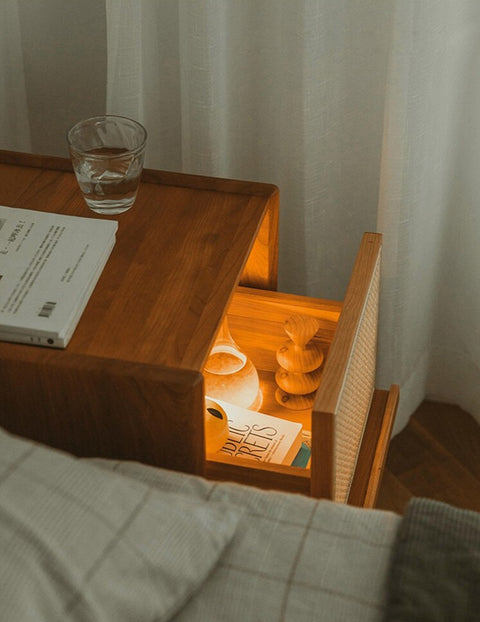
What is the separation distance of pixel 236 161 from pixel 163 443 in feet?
1.89

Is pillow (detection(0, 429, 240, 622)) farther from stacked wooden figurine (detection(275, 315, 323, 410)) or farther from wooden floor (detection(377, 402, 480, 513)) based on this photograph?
wooden floor (detection(377, 402, 480, 513))

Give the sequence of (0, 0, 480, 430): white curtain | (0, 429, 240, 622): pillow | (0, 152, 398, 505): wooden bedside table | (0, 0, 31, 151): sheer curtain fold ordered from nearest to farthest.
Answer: (0, 429, 240, 622): pillow → (0, 152, 398, 505): wooden bedside table → (0, 0, 480, 430): white curtain → (0, 0, 31, 151): sheer curtain fold

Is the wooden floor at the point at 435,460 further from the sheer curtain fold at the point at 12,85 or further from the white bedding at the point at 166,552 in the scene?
the sheer curtain fold at the point at 12,85

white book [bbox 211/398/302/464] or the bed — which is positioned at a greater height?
the bed

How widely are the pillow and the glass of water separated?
387mm

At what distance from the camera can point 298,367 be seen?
1.16 meters

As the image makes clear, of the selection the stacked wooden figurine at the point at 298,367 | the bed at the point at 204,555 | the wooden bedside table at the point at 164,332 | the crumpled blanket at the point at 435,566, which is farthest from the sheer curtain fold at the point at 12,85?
the crumpled blanket at the point at 435,566

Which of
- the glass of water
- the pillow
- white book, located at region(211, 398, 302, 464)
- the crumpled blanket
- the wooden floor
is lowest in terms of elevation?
the wooden floor

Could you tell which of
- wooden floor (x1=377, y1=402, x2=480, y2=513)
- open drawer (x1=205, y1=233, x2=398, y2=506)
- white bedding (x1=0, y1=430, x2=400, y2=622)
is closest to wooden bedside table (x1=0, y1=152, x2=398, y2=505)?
open drawer (x1=205, y1=233, x2=398, y2=506)

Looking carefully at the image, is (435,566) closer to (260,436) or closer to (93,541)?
(93,541)

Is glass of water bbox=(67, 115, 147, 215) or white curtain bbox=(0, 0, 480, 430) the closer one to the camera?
glass of water bbox=(67, 115, 147, 215)

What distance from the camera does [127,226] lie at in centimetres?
108

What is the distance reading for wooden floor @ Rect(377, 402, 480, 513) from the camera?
1382mm

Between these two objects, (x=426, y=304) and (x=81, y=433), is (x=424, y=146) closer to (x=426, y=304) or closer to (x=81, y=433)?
(x=426, y=304)
